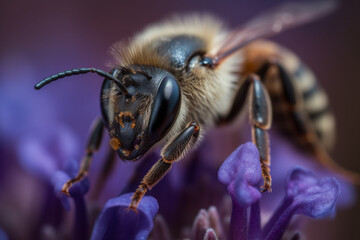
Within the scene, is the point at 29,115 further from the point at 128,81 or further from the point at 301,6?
the point at 301,6

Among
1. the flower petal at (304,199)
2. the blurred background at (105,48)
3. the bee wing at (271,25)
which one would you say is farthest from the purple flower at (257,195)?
the blurred background at (105,48)

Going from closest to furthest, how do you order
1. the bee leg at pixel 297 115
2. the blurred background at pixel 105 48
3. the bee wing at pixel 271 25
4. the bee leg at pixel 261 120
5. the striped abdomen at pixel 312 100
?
the bee leg at pixel 261 120
the bee wing at pixel 271 25
the bee leg at pixel 297 115
the striped abdomen at pixel 312 100
the blurred background at pixel 105 48

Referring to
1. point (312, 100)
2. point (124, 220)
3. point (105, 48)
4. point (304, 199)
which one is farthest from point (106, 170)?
point (105, 48)

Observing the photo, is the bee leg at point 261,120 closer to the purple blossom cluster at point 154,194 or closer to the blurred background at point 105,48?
the purple blossom cluster at point 154,194

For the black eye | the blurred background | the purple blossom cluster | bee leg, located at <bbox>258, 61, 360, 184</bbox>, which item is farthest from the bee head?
the blurred background

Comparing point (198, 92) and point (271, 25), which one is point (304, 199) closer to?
point (198, 92)

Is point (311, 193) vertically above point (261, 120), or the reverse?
point (261, 120)
